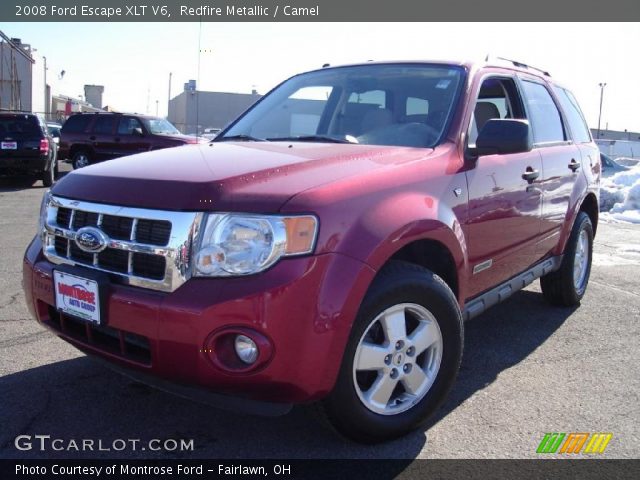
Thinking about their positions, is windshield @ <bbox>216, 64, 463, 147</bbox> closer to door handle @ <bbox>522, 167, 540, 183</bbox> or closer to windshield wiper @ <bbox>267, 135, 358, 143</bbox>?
windshield wiper @ <bbox>267, 135, 358, 143</bbox>

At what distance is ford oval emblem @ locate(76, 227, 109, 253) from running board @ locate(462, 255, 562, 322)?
6.40 ft

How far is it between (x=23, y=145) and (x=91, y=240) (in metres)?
12.2

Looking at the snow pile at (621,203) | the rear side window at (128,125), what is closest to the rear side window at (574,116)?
the snow pile at (621,203)

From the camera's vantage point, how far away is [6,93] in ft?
114

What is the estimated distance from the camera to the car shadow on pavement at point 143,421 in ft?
8.95

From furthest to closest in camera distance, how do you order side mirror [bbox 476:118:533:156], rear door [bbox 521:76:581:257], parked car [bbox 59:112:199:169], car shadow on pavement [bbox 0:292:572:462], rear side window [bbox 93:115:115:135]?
1. rear side window [bbox 93:115:115:135]
2. parked car [bbox 59:112:199:169]
3. rear door [bbox 521:76:581:257]
4. side mirror [bbox 476:118:533:156]
5. car shadow on pavement [bbox 0:292:572:462]

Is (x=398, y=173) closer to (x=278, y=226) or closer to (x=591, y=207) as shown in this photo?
(x=278, y=226)

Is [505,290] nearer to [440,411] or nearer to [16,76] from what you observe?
[440,411]

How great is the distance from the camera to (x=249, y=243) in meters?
2.35

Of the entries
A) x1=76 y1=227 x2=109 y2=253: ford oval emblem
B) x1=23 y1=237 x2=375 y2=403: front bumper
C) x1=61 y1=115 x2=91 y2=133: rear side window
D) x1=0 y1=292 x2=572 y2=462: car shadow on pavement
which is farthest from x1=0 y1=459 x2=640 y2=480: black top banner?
x1=61 y1=115 x2=91 y2=133: rear side window

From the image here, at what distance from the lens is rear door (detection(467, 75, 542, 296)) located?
3408 millimetres

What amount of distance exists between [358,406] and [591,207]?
386cm

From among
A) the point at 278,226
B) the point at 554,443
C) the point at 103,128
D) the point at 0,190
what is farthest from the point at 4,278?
the point at 103,128

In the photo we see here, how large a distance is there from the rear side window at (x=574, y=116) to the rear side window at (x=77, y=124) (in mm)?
14975
